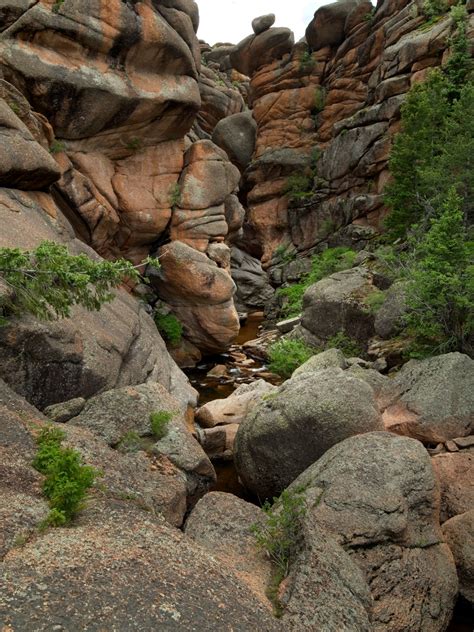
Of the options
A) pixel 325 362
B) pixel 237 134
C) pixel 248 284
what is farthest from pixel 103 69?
pixel 237 134

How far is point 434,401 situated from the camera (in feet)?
35.8

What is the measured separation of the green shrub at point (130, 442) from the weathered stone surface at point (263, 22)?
49559 mm

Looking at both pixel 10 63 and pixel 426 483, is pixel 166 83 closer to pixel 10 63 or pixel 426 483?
pixel 10 63

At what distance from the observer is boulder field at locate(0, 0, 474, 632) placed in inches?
190

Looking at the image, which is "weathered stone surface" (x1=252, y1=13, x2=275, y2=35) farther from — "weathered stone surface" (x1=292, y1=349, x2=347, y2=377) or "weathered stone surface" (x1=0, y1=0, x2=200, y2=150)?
"weathered stone surface" (x1=292, y1=349, x2=347, y2=377)

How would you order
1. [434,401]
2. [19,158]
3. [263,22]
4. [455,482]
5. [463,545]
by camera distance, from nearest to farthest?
[463,545] < [455,482] < [434,401] < [19,158] < [263,22]

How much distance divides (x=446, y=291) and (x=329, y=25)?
1597 inches

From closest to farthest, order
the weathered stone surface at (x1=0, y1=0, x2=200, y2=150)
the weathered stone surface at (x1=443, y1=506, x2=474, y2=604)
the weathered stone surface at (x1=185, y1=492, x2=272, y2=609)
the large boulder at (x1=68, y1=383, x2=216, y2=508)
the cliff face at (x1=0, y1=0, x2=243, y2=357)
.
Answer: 1. the weathered stone surface at (x1=185, y1=492, x2=272, y2=609)
2. the weathered stone surface at (x1=443, y1=506, x2=474, y2=604)
3. the large boulder at (x1=68, y1=383, x2=216, y2=508)
4. the cliff face at (x1=0, y1=0, x2=243, y2=357)
5. the weathered stone surface at (x1=0, y1=0, x2=200, y2=150)

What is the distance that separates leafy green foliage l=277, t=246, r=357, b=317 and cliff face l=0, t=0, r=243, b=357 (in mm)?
8612

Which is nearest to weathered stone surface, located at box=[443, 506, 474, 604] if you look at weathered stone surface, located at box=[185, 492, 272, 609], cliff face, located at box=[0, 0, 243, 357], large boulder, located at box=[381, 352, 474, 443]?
large boulder, located at box=[381, 352, 474, 443]

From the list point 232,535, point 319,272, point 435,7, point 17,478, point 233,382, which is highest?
point 435,7

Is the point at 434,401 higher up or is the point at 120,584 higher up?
the point at 120,584

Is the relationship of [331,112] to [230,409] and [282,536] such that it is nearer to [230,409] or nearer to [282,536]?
[230,409]

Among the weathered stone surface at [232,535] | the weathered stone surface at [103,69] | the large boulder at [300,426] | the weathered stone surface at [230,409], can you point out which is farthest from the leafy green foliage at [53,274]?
the weathered stone surface at [103,69]
